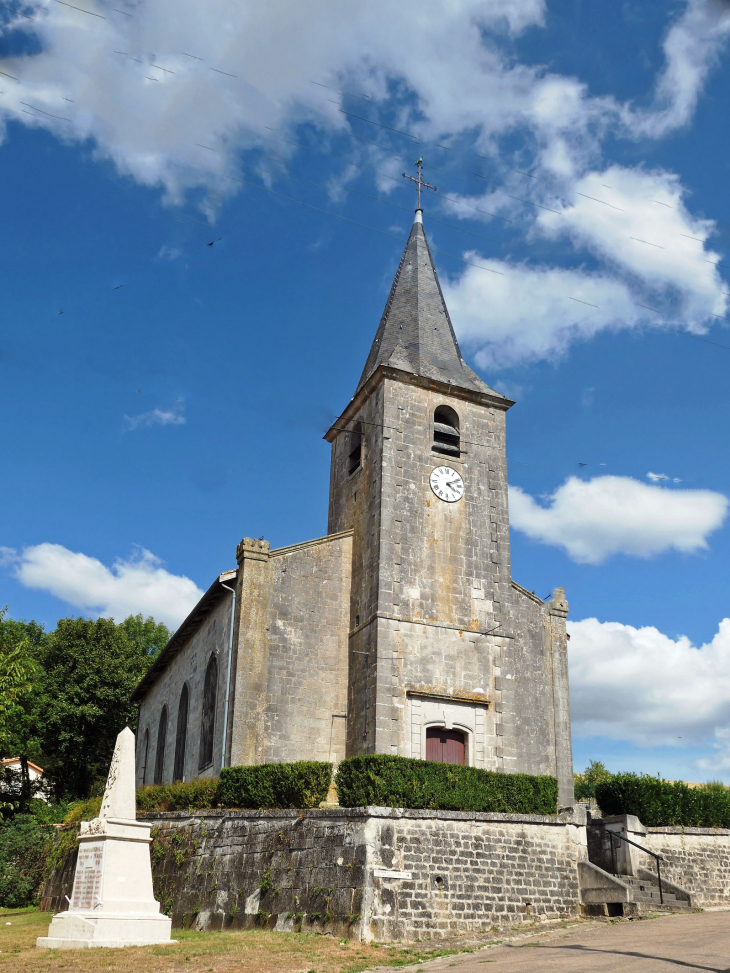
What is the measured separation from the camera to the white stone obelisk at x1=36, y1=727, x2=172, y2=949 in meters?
11.5

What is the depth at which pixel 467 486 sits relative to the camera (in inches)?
853

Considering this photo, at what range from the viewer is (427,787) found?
14.4 metres

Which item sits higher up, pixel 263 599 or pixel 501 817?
pixel 263 599

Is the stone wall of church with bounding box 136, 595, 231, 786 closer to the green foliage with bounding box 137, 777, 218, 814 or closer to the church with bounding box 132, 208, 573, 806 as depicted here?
the church with bounding box 132, 208, 573, 806

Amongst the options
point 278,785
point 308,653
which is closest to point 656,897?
point 278,785

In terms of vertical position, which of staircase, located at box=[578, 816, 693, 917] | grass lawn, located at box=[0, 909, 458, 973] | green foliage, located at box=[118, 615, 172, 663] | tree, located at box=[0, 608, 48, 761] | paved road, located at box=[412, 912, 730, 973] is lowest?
grass lawn, located at box=[0, 909, 458, 973]

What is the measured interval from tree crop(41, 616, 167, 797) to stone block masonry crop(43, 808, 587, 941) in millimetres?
20869

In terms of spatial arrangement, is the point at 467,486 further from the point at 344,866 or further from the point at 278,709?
the point at 344,866

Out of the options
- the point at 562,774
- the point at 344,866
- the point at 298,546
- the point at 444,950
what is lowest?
the point at 444,950

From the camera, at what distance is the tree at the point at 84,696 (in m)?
35.1

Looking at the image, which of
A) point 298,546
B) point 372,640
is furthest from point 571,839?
point 298,546

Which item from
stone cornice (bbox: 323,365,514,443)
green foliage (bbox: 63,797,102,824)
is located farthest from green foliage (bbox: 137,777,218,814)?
stone cornice (bbox: 323,365,514,443)

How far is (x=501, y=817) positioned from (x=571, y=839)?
1.73 m

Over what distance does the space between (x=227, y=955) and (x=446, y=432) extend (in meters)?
14.0
